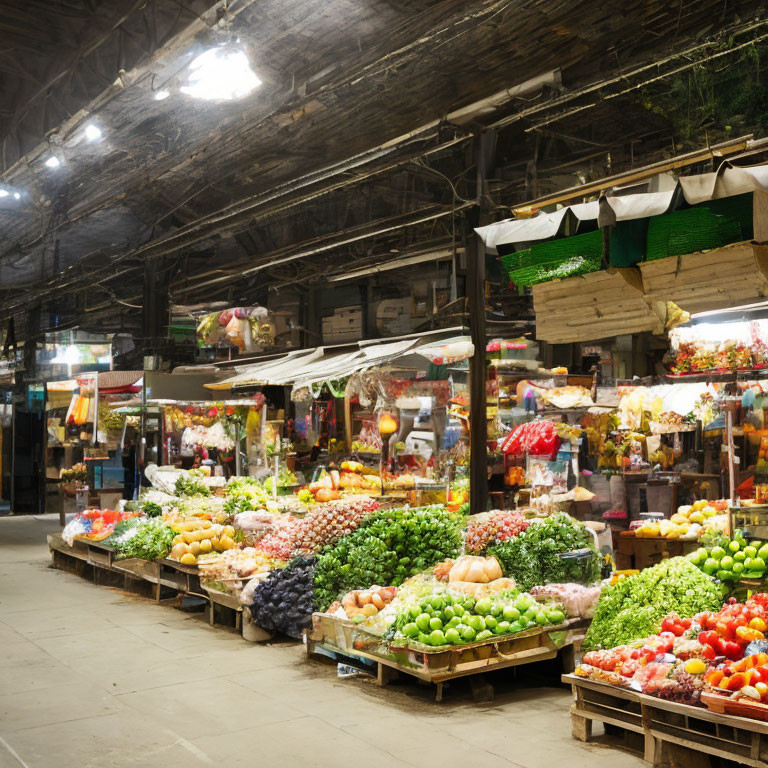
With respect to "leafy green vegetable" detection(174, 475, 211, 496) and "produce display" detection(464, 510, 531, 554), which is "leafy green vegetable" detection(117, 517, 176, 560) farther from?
"produce display" detection(464, 510, 531, 554)

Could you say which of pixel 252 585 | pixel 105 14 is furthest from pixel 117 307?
pixel 252 585

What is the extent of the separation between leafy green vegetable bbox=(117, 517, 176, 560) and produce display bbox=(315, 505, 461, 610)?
9.64ft

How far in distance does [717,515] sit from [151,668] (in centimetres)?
573

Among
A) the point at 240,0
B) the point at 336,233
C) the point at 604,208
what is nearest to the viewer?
the point at 604,208

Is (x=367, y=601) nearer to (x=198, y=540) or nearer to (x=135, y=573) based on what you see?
(x=198, y=540)

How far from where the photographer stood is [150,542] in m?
10.4

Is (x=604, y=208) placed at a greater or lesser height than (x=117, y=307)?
lesser

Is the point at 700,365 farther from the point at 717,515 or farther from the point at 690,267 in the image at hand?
the point at 690,267

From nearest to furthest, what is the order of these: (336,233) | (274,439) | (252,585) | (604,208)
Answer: (604,208) → (252,585) → (336,233) → (274,439)

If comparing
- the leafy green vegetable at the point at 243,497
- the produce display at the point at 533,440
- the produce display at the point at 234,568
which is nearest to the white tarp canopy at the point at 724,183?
the produce display at the point at 533,440

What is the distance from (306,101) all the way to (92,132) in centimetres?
260

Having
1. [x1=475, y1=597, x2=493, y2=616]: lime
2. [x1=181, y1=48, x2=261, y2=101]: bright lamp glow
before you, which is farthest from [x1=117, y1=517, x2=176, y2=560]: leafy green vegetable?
[x1=181, y1=48, x2=261, y2=101]: bright lamp glow


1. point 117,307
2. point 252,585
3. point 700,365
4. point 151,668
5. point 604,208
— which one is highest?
point 117,307

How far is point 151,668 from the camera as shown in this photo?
23.6 ft
